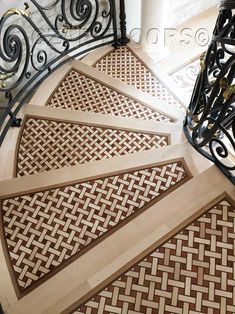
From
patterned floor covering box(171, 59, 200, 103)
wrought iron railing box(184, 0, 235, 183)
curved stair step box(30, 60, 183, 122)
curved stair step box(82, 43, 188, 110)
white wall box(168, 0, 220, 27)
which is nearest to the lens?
wrought iron railing box(184, 0, 235, 183)

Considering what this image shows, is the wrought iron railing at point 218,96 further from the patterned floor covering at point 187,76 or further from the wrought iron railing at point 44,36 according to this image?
the wrought iron railing at point 44,36

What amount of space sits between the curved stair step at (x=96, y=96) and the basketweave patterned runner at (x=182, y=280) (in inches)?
38.5

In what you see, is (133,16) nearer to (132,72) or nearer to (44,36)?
(132,72)

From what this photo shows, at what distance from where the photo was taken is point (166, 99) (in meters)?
2.40

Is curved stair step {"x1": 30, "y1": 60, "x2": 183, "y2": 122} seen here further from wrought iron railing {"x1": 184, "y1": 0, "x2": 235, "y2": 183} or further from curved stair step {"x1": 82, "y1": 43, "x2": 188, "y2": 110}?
wrought iron railing {"x1": 184, "y1": 0, "x2": 235, "y2": 183}

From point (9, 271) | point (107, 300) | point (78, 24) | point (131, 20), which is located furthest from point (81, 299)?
point (131, 20)

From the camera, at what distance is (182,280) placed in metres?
1.30

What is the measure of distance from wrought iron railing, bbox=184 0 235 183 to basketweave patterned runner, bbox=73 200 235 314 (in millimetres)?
338

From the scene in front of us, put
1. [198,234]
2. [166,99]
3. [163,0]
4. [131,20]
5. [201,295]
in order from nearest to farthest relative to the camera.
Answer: [201,295] → [198,234] → [166,99] → [163,0] → [131,20]

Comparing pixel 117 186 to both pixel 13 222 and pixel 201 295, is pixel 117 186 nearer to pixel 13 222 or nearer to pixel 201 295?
pixel 13 222

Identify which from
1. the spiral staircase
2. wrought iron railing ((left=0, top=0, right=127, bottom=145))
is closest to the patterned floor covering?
the spiral staircase

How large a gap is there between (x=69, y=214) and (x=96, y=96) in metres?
1.06

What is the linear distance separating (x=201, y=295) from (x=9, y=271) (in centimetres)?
83

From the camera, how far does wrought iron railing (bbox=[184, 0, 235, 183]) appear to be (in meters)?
1.37
